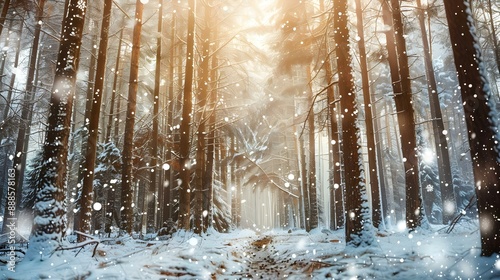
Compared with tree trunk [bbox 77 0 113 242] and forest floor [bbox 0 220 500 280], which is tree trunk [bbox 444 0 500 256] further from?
tree trunk [bbox 77 0 113 242]

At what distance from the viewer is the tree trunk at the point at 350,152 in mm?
8133

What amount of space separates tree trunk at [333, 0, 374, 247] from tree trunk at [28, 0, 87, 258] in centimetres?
737

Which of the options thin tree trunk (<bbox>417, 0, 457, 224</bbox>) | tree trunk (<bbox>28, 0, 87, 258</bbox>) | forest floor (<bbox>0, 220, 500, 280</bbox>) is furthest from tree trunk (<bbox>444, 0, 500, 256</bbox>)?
thin tree trunk (<bbox>417, 0, 457, 224</bbox>)

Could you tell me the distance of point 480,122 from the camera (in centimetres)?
586

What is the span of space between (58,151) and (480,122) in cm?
918

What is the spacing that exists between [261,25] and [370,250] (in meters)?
10.9

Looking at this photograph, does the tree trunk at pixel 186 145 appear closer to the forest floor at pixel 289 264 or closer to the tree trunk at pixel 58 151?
the forest floor at pixel 289 264

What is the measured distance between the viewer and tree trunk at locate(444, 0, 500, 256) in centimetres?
555

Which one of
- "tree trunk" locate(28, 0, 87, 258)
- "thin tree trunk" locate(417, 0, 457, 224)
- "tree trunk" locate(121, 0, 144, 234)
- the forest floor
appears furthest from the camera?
Result: "thin tree trunk" locate(417, 0, 457, 224)

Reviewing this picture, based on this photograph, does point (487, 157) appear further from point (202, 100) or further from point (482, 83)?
point (202, 100)

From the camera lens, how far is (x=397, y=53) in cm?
1207

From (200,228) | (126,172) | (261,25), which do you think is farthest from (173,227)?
(261,25)

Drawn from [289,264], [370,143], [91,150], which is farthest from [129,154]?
[370,143]

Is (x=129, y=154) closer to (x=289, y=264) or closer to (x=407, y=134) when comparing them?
(x=289, y=264)
